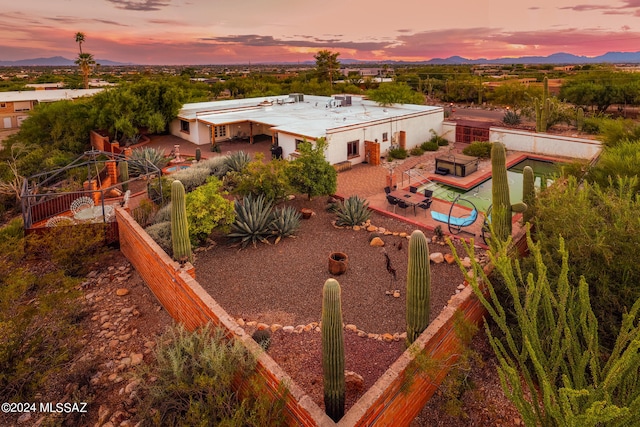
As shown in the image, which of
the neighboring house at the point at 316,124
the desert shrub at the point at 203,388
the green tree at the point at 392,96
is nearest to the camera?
the desert shrub at the point at 203,388

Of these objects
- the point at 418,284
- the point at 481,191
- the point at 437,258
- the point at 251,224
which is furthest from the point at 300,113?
the point at 418,284

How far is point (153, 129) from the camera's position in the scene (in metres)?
28.4

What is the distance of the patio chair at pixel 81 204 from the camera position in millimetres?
14045

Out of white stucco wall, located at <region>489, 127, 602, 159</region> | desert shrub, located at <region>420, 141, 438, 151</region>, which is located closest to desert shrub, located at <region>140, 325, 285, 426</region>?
desert shrub, located at <region>420, 141, 438, 151</region>

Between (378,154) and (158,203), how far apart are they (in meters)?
12.4

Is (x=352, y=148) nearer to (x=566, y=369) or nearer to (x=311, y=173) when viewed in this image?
(x=311, y=173)

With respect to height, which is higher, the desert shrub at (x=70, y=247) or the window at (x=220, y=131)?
the window at (x=220, y=131)

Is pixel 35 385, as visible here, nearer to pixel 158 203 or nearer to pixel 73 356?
pixel 73 356

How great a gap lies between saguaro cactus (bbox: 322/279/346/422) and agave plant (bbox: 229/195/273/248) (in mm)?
7344

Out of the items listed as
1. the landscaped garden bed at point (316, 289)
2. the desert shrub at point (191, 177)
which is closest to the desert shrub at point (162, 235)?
the landscaped garden bed at point (316, 289)

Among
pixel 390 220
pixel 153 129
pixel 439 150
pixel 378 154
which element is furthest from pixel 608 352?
pixel 153 129

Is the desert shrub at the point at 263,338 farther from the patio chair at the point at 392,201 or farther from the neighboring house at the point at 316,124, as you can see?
the neighboring house at the point at 316,124

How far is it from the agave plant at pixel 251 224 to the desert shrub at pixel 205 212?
0.42m

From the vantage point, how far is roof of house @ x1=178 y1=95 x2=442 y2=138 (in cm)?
2312
